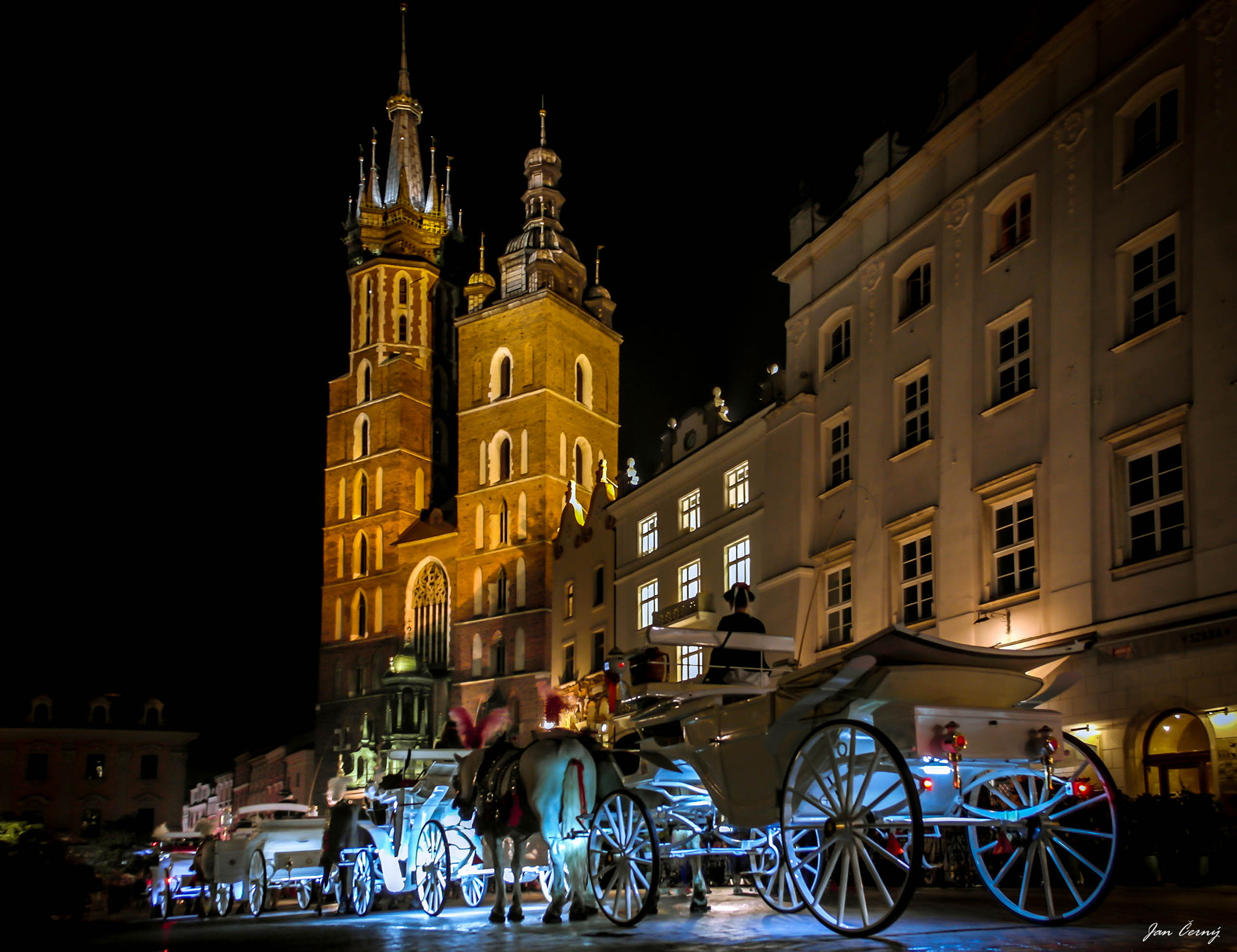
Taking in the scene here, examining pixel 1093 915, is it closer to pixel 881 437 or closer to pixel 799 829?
pixel 799 829

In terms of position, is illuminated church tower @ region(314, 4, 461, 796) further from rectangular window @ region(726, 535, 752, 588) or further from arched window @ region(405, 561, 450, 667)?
rectangular window @ region(726, 535, 752, 588)

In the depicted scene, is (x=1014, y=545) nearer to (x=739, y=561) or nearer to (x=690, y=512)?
(x=739, y=561)

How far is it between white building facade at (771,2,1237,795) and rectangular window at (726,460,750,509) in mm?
3016

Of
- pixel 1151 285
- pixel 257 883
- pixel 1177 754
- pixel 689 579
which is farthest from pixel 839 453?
pixel 257 883

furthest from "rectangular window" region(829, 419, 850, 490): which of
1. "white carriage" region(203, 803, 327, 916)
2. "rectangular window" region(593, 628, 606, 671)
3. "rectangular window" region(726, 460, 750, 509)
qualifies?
"rectangular window" region(593, 628, 606, 671)

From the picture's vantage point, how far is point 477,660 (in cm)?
5534

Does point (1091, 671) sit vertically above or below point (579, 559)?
below

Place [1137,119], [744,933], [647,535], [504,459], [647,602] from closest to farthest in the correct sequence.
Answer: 1. [744,933]
2. [1137,119]
3. [647,602]
4. [647,535]
5. [504,459]

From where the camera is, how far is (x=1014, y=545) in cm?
1900

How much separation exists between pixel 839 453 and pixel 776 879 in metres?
14.6

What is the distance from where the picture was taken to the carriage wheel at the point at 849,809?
23.8 ft

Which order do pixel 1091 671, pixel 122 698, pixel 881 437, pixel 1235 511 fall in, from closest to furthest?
1. pixel 1235 511
2. pixel 1091 671
3. pixel 881 437
4. pixel 122 698

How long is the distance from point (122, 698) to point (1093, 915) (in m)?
69.6

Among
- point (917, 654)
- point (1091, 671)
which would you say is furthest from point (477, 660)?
point (917, 654)
